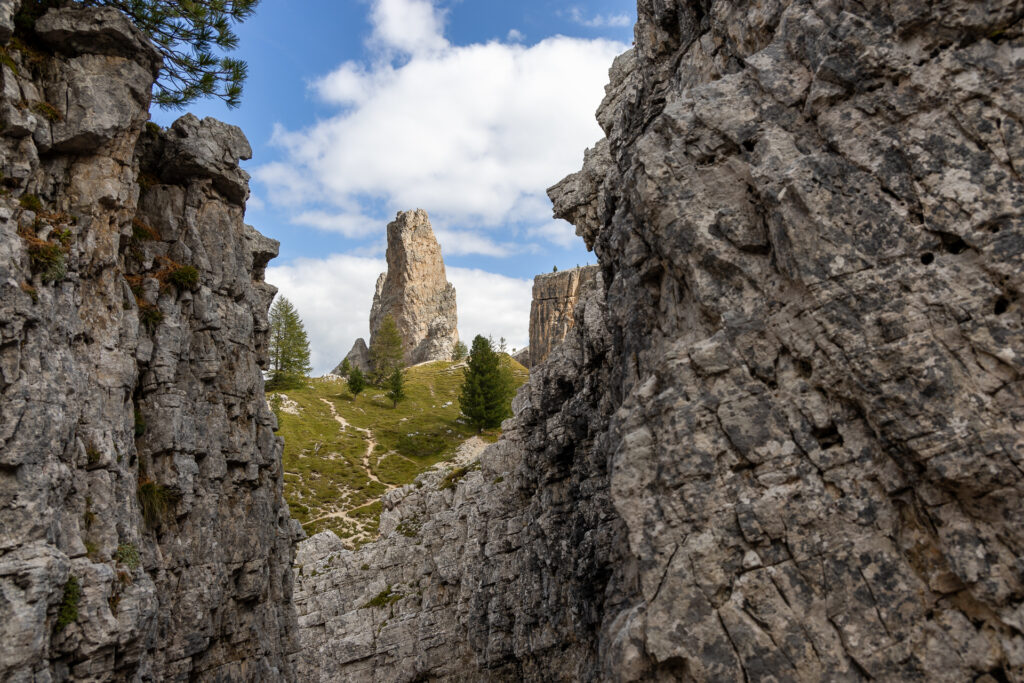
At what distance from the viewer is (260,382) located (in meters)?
35.1

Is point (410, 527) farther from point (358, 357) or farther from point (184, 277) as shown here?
point (358, 357)

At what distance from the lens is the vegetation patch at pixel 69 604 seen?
18.7 metres

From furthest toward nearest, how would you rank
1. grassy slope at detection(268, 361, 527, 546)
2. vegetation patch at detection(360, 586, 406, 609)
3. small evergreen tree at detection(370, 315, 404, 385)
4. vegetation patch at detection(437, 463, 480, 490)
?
small evergreen tree at detection(370, 315, 404, 385), grassy slope at detection(268, 361, 527, 546), vegetation patch at detection(437, 463, 480, 490), vegetation patch at detection(360, 586, 406, 609)

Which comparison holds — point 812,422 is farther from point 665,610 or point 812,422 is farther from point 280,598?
point 280,598

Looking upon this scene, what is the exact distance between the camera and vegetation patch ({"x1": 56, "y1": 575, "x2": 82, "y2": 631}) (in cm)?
1867

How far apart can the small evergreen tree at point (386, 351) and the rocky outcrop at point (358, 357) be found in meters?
12.2

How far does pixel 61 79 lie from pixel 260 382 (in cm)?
1590

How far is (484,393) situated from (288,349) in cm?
3931

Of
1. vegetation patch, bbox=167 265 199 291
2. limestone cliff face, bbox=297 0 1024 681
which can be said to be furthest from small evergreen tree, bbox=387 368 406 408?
limestone cliff face, bbox=297 0 1024 681

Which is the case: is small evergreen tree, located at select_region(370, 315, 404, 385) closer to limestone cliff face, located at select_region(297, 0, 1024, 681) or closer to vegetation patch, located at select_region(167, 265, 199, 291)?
vegetation patch, located at select_region(167, 265, 199, 291)

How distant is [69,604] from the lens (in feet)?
62.1

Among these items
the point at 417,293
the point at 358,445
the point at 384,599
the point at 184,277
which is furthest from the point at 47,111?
the point at 417,293

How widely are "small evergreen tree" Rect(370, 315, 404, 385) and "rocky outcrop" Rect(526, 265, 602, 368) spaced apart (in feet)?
125

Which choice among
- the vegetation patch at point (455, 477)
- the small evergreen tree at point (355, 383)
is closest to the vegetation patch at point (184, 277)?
the vegetation patch at point (455, 477)
